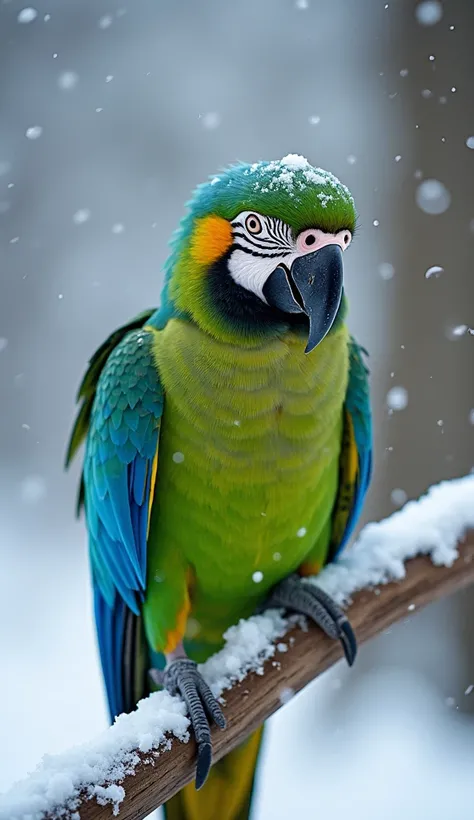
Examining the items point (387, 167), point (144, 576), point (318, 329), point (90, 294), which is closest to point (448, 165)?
point (387, 167)

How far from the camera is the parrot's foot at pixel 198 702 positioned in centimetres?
117

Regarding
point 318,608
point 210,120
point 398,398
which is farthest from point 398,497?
point 210,120

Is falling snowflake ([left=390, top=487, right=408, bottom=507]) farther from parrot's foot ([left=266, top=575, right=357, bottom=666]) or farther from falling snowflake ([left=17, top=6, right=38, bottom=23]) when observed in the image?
falling snowflake ([left=17, top=6, right=38, bottom=23])

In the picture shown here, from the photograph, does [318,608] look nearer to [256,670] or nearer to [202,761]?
[256,670]

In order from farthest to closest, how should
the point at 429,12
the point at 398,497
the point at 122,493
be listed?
the point at 398,497, the point at 429,12, the point at 122,493

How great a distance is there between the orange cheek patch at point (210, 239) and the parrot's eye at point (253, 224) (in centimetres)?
5

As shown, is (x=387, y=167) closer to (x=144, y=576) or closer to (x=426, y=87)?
(x=426, y=87)

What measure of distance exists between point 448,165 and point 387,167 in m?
0.24

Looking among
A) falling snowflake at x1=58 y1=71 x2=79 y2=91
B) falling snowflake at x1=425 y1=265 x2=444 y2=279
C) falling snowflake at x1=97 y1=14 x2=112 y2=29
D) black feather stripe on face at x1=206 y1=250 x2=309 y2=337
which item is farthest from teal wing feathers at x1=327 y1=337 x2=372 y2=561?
falling snowflake at x1=97 y1=14 x2=112 y2=29

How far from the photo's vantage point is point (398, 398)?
8.60ft

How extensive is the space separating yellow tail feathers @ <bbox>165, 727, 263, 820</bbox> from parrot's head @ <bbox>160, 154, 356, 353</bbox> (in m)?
0.87

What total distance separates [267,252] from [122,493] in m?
0.54

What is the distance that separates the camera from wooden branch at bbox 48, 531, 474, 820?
107cm

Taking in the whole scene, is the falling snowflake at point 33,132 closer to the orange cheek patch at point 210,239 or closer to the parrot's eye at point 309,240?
the orange cheek patch at point 210,239
